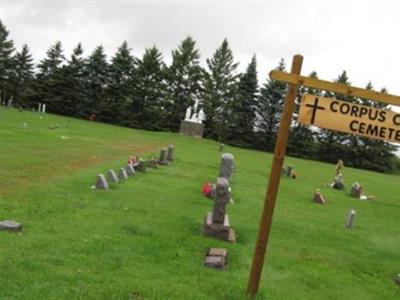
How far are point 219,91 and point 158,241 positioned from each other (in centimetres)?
5462

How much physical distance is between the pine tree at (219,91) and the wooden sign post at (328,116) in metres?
54.9

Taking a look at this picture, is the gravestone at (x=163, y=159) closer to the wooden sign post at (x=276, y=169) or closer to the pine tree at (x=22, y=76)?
the wooden sign post at (x=276, y=169)

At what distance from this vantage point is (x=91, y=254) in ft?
30.7

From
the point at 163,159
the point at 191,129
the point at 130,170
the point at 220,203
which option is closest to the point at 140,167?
the point at 130,170

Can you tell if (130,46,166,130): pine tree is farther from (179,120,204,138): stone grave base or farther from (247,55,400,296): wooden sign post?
(247,55,400,296): wooden sign post

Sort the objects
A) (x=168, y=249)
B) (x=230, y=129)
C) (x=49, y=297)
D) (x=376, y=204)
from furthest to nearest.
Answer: (x=230, y=129)
(x=376, y=204)
(x=168, y=249)
(x=49, y=297)

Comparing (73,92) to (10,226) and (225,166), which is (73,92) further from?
(10,226)

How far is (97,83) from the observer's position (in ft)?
219

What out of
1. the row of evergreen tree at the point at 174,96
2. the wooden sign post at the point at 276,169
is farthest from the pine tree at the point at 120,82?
the wooden sign post at the point at 276,169

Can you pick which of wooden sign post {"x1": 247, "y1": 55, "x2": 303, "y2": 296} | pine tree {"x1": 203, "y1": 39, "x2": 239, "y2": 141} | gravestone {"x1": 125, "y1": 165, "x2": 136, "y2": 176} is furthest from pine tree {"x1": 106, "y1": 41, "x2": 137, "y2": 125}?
wooden sign post {"x1": 247, "y1": 55, "x2": 303, "y2": 296}

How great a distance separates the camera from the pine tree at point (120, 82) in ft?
214

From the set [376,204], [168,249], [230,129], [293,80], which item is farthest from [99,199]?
[230,129]

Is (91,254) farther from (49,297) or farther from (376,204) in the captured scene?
(376,204)

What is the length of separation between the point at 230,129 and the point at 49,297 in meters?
56.8
